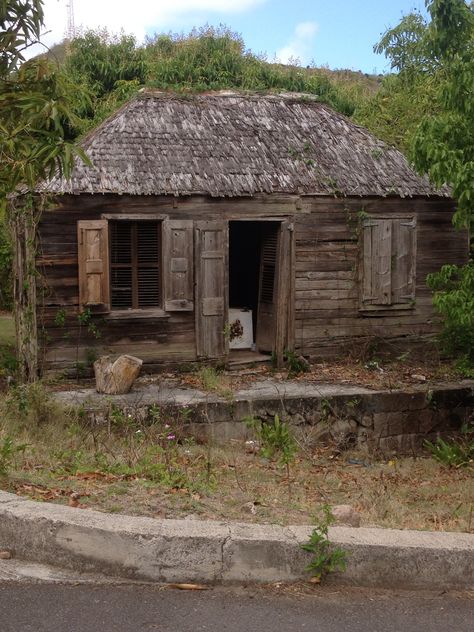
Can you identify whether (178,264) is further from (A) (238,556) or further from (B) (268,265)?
(A) (238,556)

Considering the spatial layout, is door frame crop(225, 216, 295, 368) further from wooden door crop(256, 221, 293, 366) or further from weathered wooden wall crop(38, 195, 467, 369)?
weathered wooden wall crop(38, 195, 467, 369)

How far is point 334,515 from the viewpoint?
14.7 feet

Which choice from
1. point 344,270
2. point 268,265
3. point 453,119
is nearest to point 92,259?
point 268,265

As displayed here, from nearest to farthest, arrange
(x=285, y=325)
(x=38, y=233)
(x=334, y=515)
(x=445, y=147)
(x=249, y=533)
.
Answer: (x=249, y=533) → (x=334, y=515) → (x=445, y=147) → (x=38, y=233) → (x=285, y=325)

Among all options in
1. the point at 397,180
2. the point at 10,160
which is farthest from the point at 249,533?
the point at 397,180

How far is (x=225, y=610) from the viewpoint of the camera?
360cm

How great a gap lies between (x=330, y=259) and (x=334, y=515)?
343 inches

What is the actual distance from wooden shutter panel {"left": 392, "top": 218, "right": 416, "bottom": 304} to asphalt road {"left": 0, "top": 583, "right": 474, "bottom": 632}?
9712mm

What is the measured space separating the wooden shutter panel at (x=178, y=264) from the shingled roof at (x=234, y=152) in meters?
0.53

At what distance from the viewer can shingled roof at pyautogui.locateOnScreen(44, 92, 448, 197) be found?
38.8 ft

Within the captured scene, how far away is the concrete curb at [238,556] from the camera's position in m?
3.87

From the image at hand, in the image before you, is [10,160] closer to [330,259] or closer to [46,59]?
[46,59]

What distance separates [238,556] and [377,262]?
968cm

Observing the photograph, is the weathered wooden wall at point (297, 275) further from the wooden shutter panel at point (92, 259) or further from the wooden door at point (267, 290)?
the wooden door at point (267, 290)
